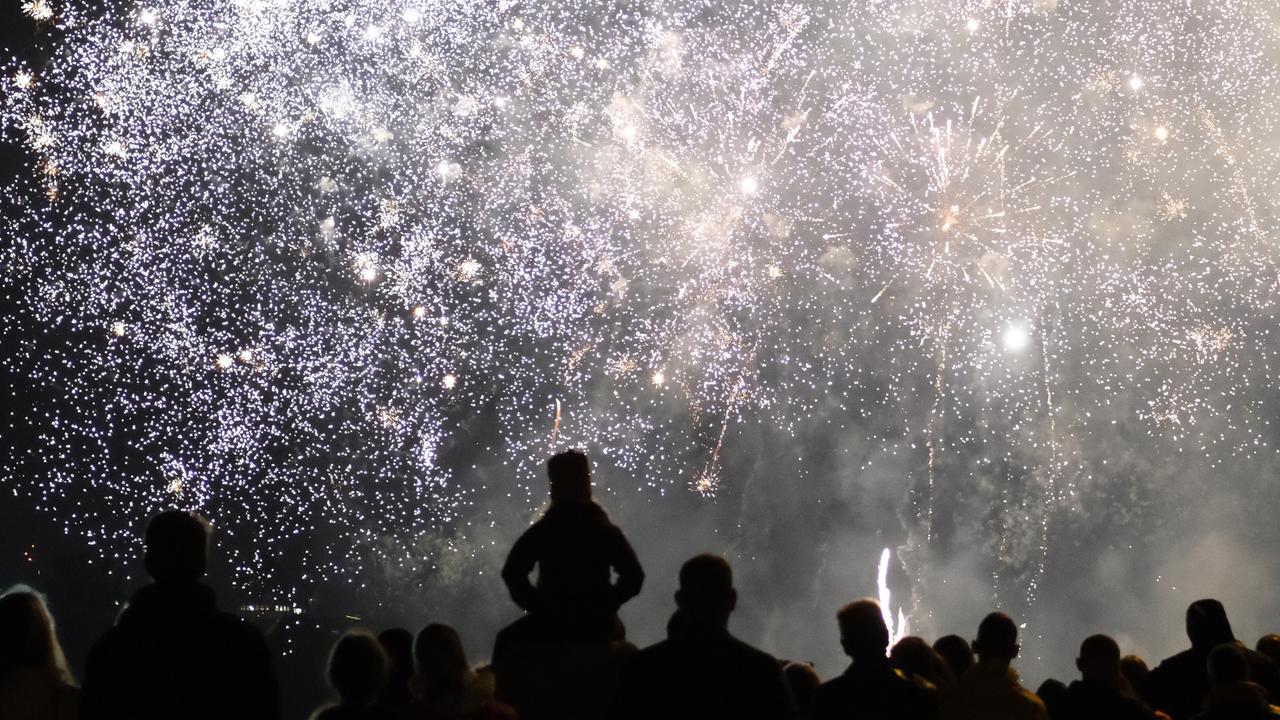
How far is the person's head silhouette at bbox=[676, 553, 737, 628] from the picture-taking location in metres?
3.77

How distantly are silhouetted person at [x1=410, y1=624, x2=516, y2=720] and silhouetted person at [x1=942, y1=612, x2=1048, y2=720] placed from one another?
196cm

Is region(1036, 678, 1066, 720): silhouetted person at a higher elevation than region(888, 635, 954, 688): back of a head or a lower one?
lower

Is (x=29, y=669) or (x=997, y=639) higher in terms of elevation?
(x=29, y=669)

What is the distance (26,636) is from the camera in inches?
148

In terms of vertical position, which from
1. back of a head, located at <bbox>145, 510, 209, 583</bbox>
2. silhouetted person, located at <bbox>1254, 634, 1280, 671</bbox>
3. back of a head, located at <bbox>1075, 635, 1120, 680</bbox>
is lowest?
back of a head, located at <bbox>1075, 635, 1120, 680</bbox>

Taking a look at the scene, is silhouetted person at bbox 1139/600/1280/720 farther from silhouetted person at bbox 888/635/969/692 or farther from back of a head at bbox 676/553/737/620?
back of a head at bbox 676/553/737/620

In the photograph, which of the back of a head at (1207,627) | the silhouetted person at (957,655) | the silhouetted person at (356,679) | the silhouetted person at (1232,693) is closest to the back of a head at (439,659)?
the silhouetted person at (356,679)

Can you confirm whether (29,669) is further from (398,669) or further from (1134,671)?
(1134,671)

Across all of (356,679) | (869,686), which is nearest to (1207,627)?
(869,686)

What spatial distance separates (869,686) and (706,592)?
78 centimetres

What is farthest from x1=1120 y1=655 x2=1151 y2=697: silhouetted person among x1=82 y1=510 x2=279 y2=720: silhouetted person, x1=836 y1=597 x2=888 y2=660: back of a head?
x1=82 y1=510 x2=279 y2=720: silhouetted person

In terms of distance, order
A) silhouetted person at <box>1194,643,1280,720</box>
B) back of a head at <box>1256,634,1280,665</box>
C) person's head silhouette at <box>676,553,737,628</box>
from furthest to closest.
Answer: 1. back of a head at <box>1256,634,1280,665</box>
2. silhouetted person at <box>1194,643,1280,720</box>
3. person's head silhouette at <box>676,553,737,628</box>

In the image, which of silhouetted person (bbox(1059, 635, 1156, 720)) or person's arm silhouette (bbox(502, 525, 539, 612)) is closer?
person's arm silhouette (bbox(502, 525, 539, 612))

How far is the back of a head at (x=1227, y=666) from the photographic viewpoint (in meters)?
4.69
